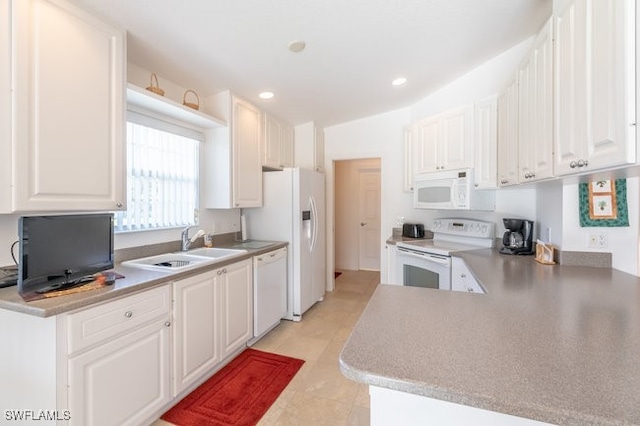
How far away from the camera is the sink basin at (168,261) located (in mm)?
1962

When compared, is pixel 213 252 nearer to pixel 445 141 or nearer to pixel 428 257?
pixel 428 257

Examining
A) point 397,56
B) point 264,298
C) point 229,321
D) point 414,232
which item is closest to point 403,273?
point 414,232

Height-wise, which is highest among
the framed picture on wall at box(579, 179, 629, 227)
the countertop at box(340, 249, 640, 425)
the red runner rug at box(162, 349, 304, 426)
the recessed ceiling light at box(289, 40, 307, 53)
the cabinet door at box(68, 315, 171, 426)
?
the recessed ceiling light at box(289, 40, 307, 53)

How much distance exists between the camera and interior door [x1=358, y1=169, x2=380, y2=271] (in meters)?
5.63

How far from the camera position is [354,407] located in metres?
1.87

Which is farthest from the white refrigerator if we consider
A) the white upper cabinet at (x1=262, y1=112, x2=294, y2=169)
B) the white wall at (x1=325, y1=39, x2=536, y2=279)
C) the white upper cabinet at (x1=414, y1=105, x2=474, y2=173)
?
the white upper cabinet at (x1=414, y1=105, x2=474, y2=173)

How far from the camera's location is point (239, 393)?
2.01 meters

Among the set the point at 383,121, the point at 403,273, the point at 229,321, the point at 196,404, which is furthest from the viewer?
the point at 383,121

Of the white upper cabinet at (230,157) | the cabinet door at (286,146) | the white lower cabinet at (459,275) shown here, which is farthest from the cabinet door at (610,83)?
the cabinet door at (286,146)

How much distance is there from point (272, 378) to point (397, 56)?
274 cm

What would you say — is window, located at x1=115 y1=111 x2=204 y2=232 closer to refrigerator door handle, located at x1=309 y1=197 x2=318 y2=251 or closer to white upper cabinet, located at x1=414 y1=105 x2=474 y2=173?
refrigerator door handle, located at x1=309 y1=197 x2=318 y2=251

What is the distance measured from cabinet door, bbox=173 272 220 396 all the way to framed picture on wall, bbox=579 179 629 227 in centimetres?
251

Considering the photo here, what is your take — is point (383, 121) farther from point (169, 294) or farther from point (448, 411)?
point (448, 411)

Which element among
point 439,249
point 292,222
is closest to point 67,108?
point 292,222
